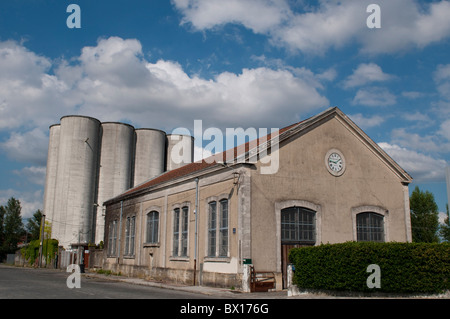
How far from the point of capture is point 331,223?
21188mm

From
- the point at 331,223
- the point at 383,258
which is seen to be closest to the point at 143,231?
the point at 331,223

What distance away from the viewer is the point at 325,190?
21.4 m

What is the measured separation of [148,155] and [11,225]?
1309 inches

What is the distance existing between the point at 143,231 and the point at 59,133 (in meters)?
31.0

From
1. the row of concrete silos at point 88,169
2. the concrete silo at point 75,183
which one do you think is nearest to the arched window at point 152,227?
the row of concrete silos at point 88,169

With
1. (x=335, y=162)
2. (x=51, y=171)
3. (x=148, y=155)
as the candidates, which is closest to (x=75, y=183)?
(x=51, y=171)

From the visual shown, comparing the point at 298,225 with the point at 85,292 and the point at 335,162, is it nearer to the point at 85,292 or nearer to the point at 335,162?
the point at 335,162

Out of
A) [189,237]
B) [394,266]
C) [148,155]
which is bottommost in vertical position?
[394,266]

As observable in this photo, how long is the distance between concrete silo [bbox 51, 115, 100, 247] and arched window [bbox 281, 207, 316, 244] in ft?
Answer: 116

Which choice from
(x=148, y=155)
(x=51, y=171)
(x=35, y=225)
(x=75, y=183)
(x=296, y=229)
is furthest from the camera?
(x=35, y=225)

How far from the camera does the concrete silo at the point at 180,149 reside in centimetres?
6125

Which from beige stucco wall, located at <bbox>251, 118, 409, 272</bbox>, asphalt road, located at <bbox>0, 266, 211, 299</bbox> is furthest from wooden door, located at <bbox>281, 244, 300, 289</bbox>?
asphalt road, located at <bbox>0, 266, 211, 299</bbox>
